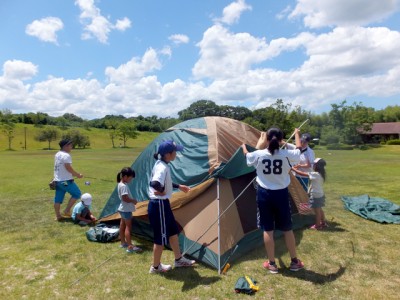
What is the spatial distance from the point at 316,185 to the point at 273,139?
2.70 meters

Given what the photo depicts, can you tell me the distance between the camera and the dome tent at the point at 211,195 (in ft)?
17.4

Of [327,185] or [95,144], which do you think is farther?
[95,144]

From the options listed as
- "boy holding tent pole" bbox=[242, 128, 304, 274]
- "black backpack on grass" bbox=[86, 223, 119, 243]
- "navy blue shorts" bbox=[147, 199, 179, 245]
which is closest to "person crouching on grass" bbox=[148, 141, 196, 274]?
"navy blue shorts" bbox=[147, 199, 179, 245]

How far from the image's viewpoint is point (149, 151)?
680 centimetres

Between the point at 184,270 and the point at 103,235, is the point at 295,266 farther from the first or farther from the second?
the point at 103,235

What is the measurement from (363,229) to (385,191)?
17.2 ft

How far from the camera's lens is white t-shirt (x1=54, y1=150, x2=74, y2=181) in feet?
24.3

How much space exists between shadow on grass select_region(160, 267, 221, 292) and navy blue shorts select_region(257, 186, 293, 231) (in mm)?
1101

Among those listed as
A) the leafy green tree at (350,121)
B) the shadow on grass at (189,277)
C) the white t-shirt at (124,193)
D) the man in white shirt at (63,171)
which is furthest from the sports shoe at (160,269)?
the leafy green tree at (350,121)

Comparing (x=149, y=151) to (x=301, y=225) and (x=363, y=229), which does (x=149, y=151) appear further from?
(x=363, y=229)

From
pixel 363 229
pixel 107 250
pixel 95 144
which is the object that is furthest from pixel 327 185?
pixel 95 144

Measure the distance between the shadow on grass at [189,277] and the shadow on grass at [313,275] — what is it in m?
1.07

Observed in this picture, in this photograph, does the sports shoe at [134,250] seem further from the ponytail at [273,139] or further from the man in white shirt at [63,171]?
the ponytail at [273,139]

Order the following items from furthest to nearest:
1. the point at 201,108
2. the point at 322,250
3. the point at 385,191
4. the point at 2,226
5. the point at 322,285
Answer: the point at 201,108 → the point at 385,191 → the point at 2,226 → the point at 322,250 → the point at 322,285
